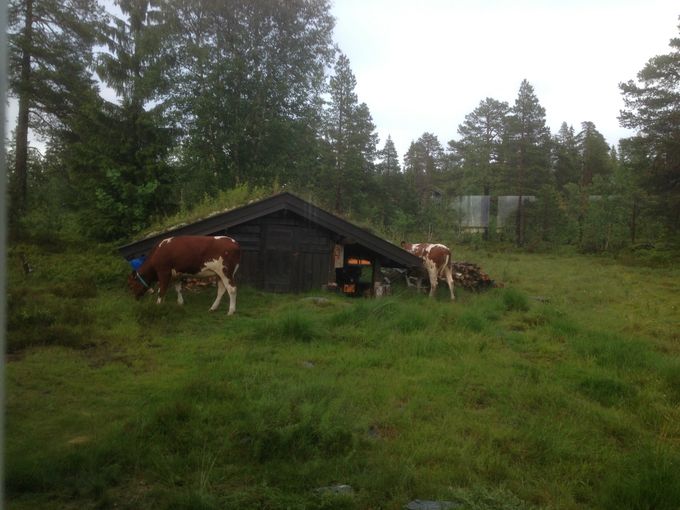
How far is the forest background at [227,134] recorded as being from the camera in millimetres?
17078

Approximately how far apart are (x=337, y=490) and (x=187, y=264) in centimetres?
806

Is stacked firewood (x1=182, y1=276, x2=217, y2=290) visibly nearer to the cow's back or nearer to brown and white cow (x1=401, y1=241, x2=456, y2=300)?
the cow's back

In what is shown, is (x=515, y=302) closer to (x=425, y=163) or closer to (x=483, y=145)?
(x=483, y=145)

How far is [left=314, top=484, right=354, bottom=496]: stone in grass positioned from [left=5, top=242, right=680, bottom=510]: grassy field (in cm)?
6

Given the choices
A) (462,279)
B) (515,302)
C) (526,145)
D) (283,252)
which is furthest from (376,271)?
(526,145)

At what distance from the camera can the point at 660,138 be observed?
1019 inches

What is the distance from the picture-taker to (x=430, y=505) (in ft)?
11.8

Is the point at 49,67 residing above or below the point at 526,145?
below

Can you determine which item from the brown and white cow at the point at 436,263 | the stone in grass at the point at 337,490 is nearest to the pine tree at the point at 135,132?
the brown and white cow at the point at 436,263

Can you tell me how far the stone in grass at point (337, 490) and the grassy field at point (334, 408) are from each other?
0.18ft

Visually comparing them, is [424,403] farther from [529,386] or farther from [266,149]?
[266,149]

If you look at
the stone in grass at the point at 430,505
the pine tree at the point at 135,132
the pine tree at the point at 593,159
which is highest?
the pine tree at the point at 593,159

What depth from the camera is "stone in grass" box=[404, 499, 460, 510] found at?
11.6 feet

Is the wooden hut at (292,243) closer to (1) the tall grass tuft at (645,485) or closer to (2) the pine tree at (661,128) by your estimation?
(1) the tall grass tuft at (645,485)
